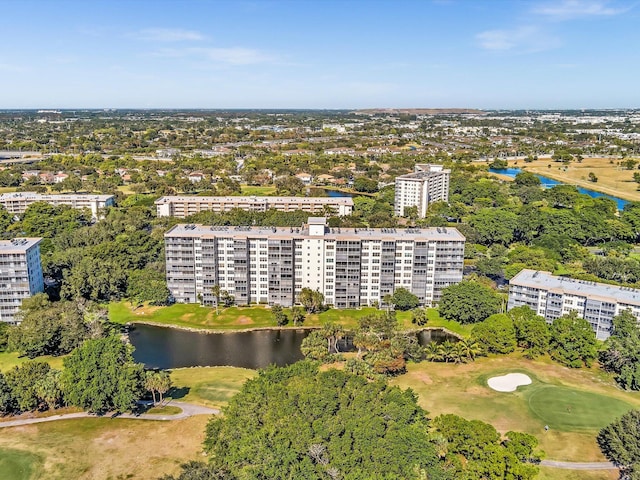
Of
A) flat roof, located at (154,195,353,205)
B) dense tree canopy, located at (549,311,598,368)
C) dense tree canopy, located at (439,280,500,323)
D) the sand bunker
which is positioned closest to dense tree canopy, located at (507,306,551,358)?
dense tree canopy, located at (549,311,598,368)

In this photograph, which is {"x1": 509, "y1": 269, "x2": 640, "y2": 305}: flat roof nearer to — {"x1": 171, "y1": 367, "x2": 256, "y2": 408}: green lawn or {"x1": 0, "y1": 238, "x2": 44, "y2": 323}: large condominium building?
{"x1": 171, "y1": 367, "x2": 256, "y2": 408}: green lawn

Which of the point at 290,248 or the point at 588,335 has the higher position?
the point at 290,248

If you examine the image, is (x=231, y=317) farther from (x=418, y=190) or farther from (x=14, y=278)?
(x=418, y=190)

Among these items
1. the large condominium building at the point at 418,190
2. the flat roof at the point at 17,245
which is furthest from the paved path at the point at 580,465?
the large condominium building at the point at 418,190

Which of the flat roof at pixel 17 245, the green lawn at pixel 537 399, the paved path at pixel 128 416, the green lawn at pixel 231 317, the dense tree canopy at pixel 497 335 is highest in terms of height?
the flat roof at pixel 17 245

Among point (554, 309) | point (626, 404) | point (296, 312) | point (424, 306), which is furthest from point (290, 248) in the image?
point (626, 404)

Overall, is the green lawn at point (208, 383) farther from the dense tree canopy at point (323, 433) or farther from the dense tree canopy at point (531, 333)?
the dense tree canopy at point (531, 333)

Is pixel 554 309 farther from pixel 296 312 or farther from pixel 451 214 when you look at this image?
pixel 451 214
